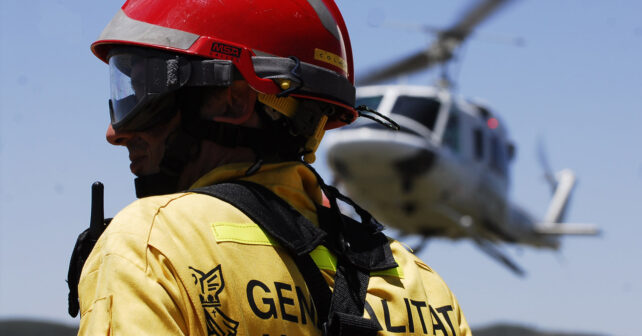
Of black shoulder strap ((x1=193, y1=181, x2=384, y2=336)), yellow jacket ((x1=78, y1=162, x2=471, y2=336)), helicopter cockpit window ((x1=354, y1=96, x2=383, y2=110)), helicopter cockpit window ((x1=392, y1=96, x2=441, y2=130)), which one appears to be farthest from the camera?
helicopter cockpit window ((x1=354, y1=96, x2=383, y2=110))

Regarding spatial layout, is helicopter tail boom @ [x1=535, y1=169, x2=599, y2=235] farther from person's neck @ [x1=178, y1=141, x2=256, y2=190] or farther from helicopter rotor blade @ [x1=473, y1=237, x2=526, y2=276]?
person's neck @ [x1=178, y1=141, x2=256, y2=190]

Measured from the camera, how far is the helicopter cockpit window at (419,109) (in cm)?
1947

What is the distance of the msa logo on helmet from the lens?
1.97 meters

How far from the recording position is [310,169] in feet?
6.82

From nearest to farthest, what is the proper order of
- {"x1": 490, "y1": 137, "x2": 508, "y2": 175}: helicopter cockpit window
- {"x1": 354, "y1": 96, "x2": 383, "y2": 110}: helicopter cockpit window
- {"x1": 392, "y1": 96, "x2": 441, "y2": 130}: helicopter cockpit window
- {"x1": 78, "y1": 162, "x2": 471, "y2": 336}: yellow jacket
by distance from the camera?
{"x1": 78, "y1": 162, "x2": 471, "y2": 336}: yellow jacket < {"x1": 392, "y1": 96, "x2": 441, "y2": 130}: helicopter cockpit window < {"x1": 354, "y1": 96, "x2": 383, "y2": 110}: helicopter cockpit window < {"x1": 490, "y1": 137, "x2": 508, "y2": 175}: helicopter cockpit window

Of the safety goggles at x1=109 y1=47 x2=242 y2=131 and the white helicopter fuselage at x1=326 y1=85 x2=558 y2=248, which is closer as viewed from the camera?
the safety goggles at x1=109 y1=47 x2=242 y2=131

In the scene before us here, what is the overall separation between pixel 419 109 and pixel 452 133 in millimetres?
1067

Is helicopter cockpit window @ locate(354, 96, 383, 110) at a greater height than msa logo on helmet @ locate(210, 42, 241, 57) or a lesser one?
greater

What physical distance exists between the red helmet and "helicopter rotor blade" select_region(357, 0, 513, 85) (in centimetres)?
2163

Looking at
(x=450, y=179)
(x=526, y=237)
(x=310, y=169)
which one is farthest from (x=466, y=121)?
(x=310, y=169)

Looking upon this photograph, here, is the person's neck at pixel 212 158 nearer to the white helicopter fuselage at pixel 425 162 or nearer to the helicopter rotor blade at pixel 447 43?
the white helicopter fuselage at pixel 425 162

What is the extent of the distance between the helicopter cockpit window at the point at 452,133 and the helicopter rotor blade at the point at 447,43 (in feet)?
12.7

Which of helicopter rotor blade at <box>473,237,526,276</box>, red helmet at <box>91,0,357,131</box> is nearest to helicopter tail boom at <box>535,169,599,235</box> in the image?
helicopter rotor blade at <box>473,237,526,276</box>

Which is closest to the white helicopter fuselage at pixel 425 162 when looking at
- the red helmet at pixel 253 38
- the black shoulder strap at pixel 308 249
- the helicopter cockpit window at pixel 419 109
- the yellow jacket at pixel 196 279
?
the helicopter cockpit window at pixel 419 109
